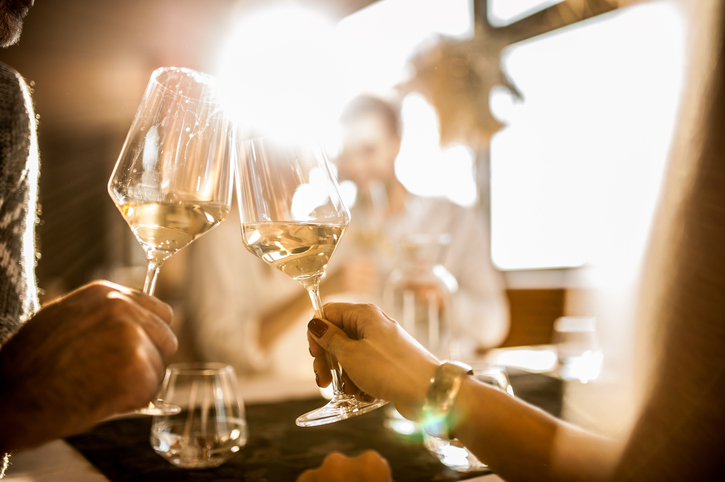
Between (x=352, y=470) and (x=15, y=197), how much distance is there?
0.53 metres

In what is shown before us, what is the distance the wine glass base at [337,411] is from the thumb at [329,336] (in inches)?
2.0

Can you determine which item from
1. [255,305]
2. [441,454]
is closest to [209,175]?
[441,454]

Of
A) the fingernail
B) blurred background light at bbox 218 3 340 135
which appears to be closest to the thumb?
the fingernail

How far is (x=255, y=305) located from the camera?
2.03 m

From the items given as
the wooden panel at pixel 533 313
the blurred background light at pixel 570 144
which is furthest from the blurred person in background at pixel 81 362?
the wooden panel at pixel 533 313

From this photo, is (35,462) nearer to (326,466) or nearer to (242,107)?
(326,466)

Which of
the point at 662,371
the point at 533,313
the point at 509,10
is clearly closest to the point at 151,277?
the point at 662,371

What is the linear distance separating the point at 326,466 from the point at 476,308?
1660mm

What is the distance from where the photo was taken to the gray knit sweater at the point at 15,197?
24.3 inches

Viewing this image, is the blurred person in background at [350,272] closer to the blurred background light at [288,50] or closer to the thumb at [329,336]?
the blurred background light at [288,50]

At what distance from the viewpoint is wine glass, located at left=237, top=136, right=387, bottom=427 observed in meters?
0.53

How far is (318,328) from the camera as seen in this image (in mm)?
548

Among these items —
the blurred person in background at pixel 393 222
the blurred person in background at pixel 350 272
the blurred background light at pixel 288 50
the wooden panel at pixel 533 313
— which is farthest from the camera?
the wooden panel at pixel 533 313

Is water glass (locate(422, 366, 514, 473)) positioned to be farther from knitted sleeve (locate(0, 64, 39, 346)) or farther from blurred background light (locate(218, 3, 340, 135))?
blurred background light (locate(218, 3, 340, 135))
